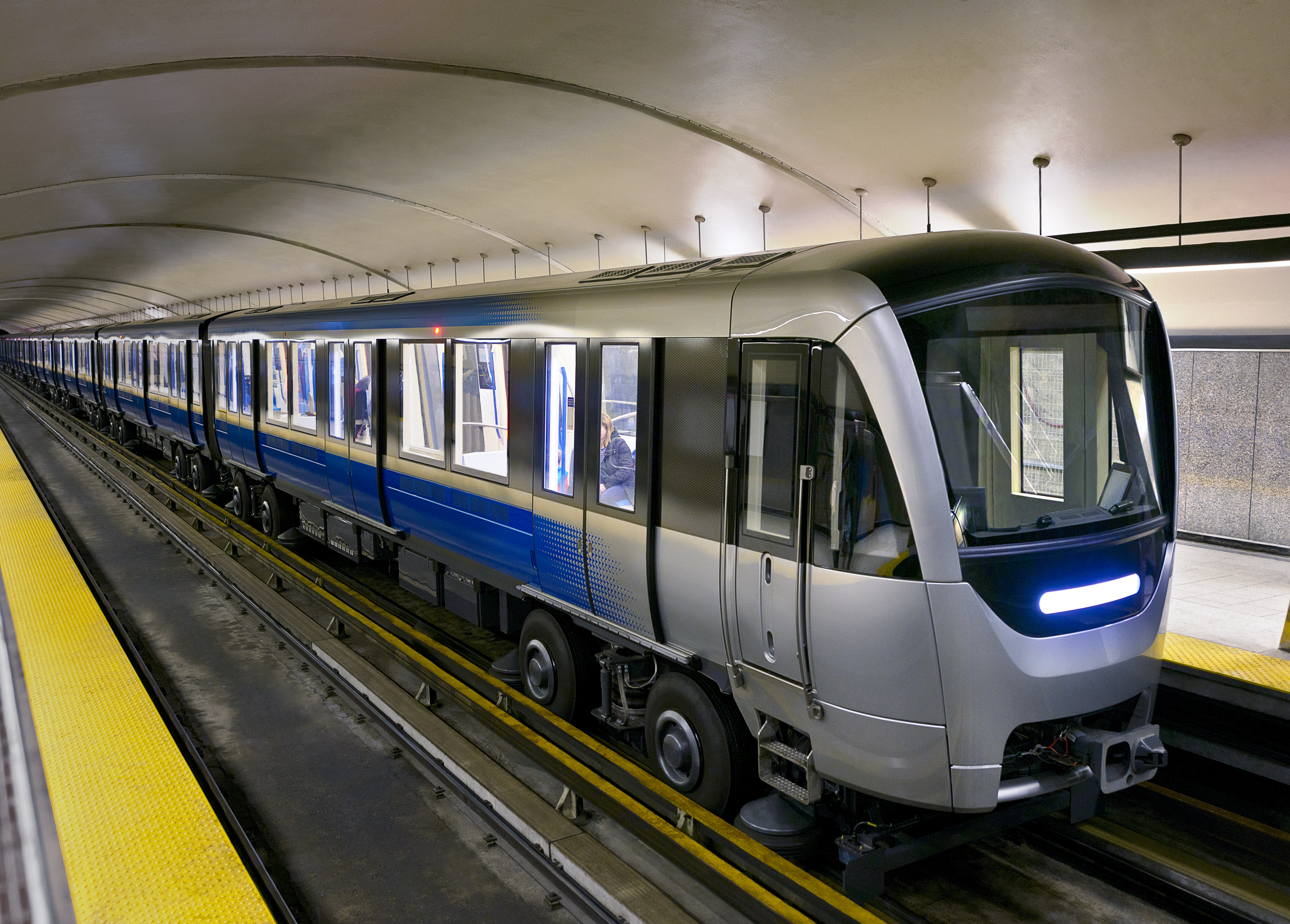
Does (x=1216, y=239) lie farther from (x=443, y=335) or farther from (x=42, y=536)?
(x=42, y=536)

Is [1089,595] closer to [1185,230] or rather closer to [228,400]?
[1185,230]

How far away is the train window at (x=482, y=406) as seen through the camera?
21.1ft

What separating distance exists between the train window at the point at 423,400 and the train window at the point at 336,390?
146 cm

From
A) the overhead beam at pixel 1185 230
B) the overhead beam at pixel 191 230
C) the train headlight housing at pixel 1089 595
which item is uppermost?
the overhead beam at pixel 191 230

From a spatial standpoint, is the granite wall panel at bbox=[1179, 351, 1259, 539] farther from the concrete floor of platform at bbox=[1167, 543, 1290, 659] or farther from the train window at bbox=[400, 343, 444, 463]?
the train window at bbox=[400, 343, 444, 463]

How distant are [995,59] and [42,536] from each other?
453 inches

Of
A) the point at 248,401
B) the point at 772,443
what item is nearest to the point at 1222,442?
the point at 772,443

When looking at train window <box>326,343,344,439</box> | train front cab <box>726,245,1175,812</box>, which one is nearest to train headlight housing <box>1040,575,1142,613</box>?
train front cab <box>726,245,1175,812</box>

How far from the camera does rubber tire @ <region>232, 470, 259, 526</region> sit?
1323 cm

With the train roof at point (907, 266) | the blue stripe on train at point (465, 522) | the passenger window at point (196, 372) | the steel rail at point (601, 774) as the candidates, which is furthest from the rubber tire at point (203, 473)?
the train roof at point (907, 266)

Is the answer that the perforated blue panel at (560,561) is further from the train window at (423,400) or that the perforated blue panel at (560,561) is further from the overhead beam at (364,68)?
the overhead beam at (364,68)

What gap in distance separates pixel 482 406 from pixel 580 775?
2666 mm

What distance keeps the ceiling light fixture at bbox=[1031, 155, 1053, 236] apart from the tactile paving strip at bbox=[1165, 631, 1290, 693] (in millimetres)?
3573

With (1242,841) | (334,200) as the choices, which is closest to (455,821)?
(1242,841)
